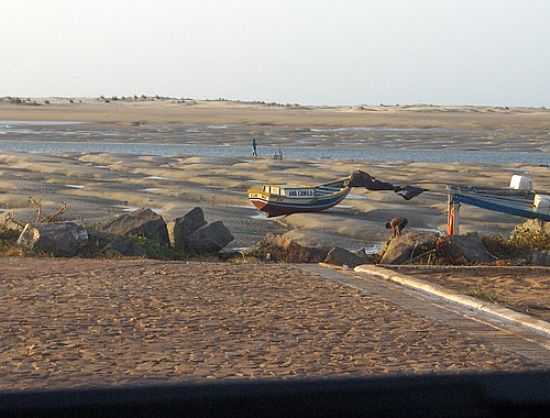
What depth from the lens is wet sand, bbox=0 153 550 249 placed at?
21047mm

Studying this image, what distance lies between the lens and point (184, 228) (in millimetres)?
14906

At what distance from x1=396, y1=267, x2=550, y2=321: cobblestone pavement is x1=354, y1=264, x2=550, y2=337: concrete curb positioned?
9.5 inches

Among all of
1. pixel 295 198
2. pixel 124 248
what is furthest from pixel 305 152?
pixel 124 248

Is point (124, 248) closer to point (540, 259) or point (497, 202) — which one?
point (540, 259)

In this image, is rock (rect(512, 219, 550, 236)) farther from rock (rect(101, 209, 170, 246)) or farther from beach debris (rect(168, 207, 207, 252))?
rock (rect(101, 209, 170, 246))

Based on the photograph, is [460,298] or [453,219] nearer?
[460,298]

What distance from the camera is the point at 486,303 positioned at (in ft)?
29.7

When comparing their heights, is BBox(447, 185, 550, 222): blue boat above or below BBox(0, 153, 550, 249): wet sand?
above

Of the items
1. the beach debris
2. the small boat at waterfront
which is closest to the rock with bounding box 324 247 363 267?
the beach debris

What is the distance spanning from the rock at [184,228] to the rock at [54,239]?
219cm

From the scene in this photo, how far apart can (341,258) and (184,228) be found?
2.58 m

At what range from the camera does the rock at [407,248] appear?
43.3 ft

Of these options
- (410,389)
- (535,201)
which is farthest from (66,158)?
(410,389)

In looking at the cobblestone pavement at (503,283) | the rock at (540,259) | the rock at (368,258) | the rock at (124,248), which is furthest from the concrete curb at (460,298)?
the rock at (124,248)
